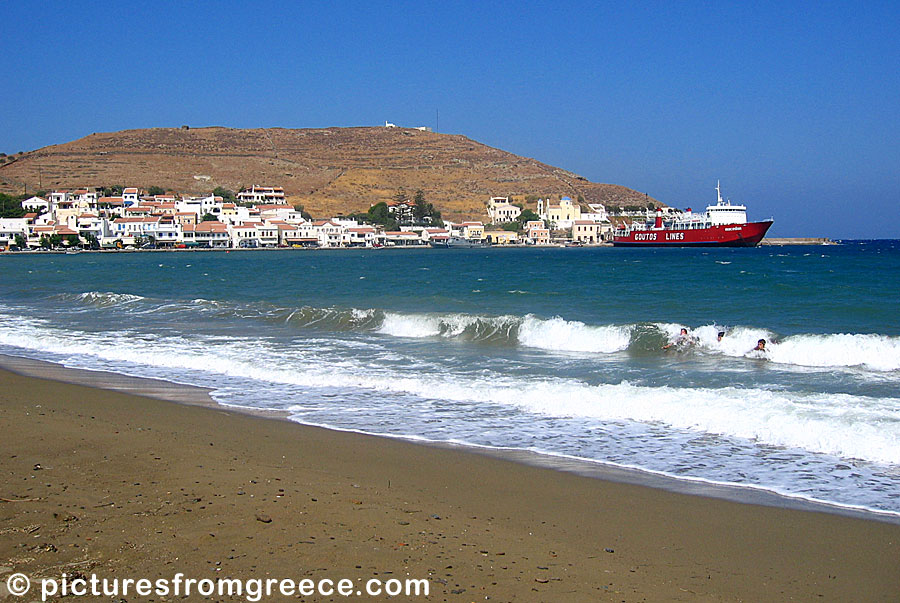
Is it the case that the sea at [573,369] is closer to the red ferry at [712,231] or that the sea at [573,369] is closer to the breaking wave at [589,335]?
the breaking wave at [589,335]

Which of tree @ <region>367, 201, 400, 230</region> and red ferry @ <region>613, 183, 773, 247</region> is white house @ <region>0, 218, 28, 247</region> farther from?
red ferry @ <region>613, 183, 773, 247</region>

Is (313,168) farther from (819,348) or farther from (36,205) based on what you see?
(819,348)

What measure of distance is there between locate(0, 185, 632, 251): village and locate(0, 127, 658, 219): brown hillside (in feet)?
40.8

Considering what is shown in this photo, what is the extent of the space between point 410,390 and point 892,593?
25.0 ft

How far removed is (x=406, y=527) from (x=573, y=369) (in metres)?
8.50

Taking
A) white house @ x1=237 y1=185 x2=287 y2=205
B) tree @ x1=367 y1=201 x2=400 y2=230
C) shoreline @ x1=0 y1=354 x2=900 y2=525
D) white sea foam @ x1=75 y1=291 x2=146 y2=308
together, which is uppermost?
white house @ x1=237 y1=185 x2=287 y2=205

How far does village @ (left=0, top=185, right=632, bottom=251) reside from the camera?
110 meters

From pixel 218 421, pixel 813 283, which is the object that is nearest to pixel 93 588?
pixel 218 421

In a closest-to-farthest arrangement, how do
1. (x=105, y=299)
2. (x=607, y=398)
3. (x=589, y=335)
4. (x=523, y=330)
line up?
(x=607, y=398)
(x=589, y=335)
(x=523, y=330)
(x=105, y=299)

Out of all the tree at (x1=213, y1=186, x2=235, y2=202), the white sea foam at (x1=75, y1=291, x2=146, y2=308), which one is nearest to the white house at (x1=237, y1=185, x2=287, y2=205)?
the tree at (x1=213, y1=186, x2=235, y2=202)

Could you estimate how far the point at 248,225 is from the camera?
11362 cm

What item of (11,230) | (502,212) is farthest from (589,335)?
(502,212)

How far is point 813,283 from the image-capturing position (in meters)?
32.1

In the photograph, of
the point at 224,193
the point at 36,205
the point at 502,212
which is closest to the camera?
the point at 36,205
